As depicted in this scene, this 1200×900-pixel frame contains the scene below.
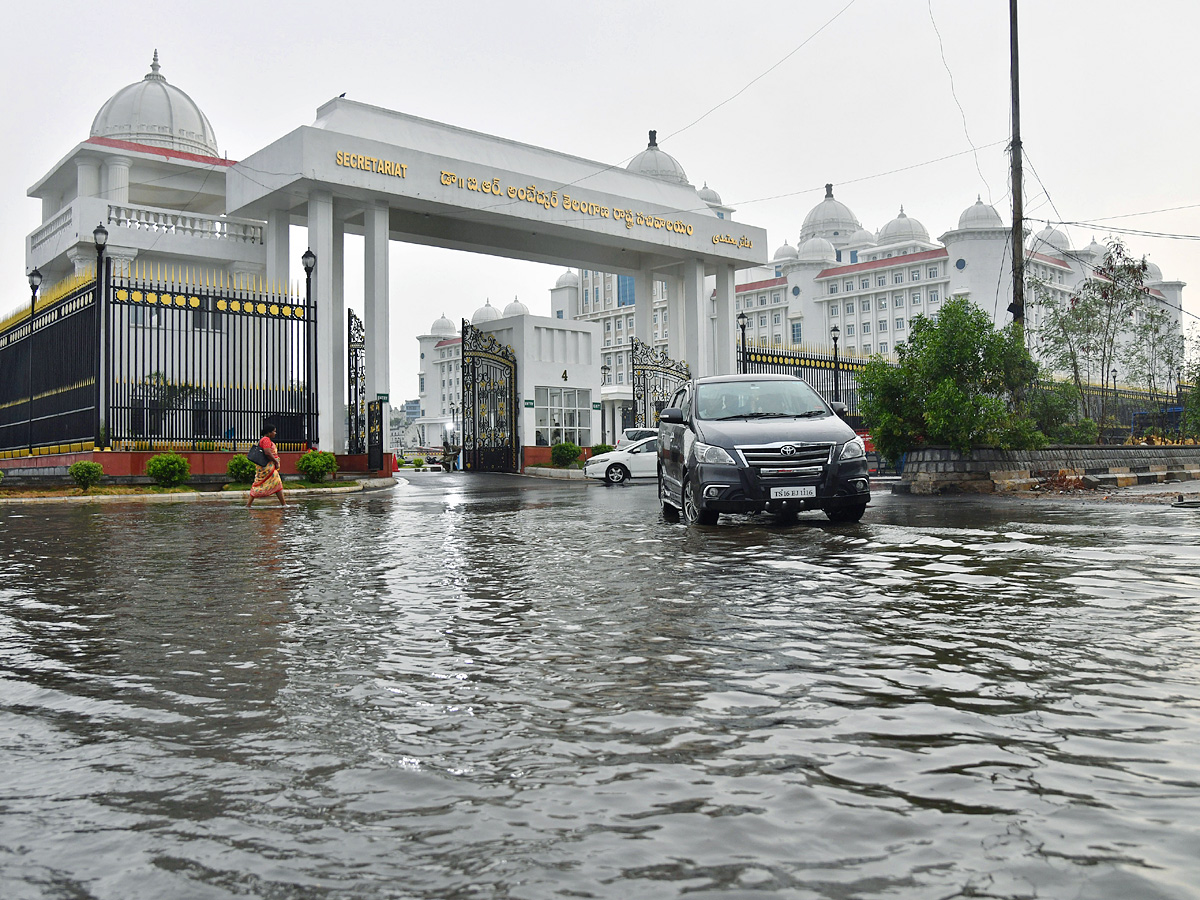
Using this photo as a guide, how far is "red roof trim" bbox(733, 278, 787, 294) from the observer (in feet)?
335

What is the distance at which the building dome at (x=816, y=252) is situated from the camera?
326 feet

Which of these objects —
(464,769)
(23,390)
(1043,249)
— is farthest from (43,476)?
(1043,249)

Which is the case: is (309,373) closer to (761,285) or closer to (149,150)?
(149,150)

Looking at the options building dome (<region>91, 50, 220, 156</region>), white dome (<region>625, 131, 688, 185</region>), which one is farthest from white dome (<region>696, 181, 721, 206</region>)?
building dome (<region>91, 50, 220, 156</region>)

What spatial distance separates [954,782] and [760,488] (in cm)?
751

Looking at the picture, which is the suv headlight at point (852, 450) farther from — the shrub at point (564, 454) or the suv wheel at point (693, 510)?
the shrub at point (564, 454)

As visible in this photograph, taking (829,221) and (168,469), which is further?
(829,221)

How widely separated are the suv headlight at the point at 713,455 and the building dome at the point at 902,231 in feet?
317

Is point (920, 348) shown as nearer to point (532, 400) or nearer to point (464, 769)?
point (464, 769)

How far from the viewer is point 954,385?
53.0 feet

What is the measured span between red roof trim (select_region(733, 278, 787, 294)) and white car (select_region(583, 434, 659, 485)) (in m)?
76.9

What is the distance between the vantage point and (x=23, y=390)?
2531cm

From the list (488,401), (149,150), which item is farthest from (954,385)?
(149,150)

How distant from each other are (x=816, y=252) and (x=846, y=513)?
92.7m
